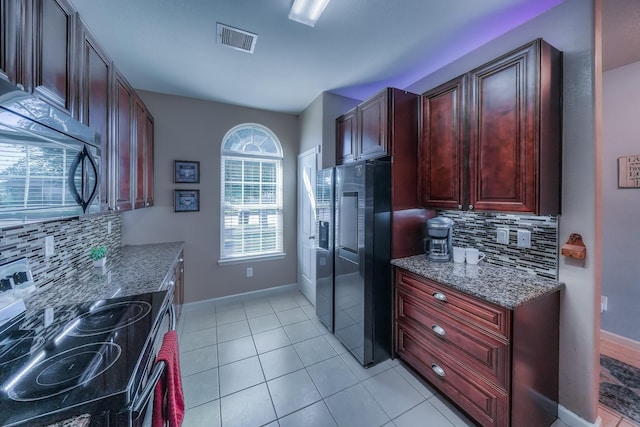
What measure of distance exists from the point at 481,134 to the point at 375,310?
1634 millimetres

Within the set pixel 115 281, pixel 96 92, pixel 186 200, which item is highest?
pixel 96 92

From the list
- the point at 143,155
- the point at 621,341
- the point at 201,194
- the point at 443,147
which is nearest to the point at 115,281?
the point at 143,155

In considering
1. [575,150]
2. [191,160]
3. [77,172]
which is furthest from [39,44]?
[575,150]

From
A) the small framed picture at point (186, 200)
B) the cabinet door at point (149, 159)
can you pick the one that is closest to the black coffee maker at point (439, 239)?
the small framed picture at point (186, 200)

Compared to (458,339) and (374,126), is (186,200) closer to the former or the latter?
(374,126)

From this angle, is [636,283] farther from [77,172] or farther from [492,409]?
[77,172]

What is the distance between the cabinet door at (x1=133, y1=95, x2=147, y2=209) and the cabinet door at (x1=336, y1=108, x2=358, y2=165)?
2.10m

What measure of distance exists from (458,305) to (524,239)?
74cm

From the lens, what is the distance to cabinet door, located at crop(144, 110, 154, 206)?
2.65 metres

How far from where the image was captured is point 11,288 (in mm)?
1170

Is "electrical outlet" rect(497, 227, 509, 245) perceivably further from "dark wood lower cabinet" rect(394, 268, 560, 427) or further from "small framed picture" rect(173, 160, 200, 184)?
"small framed picture" rect(173, 160, 200, 184)

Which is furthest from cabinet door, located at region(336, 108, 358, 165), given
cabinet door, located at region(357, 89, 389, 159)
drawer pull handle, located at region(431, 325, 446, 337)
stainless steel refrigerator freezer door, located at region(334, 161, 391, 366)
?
drawer pull handle, located at region(431, 325, 446, 337)

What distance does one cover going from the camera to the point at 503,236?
6.31 ft

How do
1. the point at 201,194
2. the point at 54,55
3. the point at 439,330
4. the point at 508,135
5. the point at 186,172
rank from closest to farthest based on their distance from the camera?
the point at 54,55 → the point at 508,135 → the point at 439,330 → the point at 186,172 → the point at 201,194
